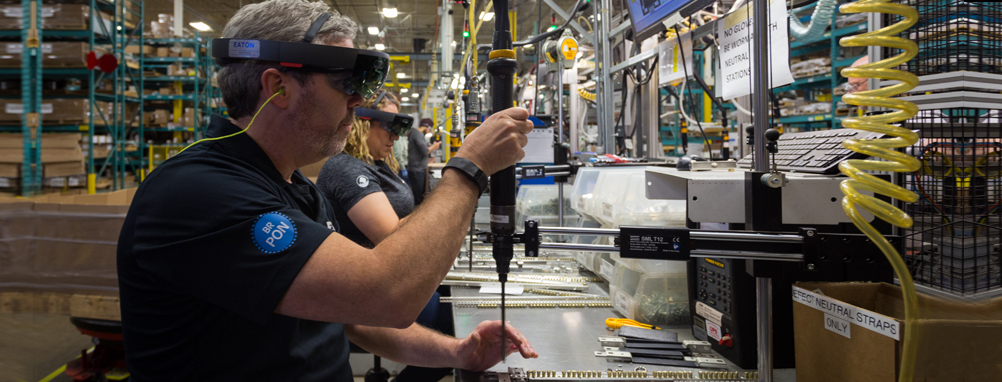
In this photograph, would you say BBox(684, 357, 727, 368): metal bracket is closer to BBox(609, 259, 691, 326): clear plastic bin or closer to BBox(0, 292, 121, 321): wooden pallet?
BBox(609, 259, 691, 326): clear plastic bin

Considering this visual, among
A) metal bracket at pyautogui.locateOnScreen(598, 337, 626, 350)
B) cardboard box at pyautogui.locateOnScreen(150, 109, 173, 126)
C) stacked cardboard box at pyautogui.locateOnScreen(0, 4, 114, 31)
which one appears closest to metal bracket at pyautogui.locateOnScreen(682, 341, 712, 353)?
metal bracket at pyautogui.locateOnScreen(598, 337, 626, 350)

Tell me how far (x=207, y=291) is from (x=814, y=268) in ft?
3.40

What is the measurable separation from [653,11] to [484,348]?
4.47ft

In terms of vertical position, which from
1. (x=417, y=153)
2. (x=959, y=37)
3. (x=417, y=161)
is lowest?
(x=959, y=37)

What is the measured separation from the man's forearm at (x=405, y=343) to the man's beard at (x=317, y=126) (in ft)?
1.72

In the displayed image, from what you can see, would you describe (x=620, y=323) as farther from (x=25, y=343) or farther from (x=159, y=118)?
(x=159, y=118)

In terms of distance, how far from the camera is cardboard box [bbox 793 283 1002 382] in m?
0.72

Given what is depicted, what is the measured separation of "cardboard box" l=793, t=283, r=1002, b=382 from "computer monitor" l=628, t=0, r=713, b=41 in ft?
2.96

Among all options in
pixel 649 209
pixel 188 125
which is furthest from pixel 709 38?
pixel 188 125

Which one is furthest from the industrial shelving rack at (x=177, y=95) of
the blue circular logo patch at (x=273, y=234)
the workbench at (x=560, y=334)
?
the blue circular logo patch at (x=273, y=234)

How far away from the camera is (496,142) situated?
0.95 metres

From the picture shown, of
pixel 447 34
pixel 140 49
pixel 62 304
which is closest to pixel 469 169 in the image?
pixel 62 304

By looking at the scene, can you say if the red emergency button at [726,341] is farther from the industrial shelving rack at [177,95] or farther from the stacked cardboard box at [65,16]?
the industrial shelving rack at [177,95]

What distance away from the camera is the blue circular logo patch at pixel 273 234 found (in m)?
0.81
